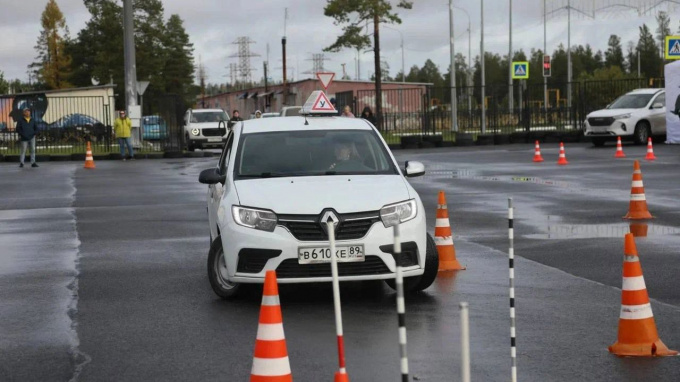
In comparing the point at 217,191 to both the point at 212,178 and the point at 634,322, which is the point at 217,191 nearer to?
the point at 212,178

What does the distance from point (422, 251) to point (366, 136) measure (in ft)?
5.79

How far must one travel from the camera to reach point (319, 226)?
9.16m

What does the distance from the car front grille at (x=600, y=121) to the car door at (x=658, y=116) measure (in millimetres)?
1461

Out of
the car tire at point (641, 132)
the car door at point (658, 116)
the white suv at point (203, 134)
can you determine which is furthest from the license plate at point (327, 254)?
the white suv at point (203, 134)

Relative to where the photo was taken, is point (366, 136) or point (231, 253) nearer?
point (231, 253)

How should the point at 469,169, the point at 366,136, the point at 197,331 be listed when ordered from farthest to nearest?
the point at 469,169, the point at 366,136, the point at 197,331

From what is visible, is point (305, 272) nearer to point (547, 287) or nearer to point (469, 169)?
point (547, 287)

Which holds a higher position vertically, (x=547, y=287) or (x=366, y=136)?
(x=366, y=136)

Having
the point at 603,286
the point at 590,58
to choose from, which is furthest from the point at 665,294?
the point at 590,58

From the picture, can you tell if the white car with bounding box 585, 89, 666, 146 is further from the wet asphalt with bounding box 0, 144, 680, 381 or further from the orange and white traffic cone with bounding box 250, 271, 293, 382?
the orange and white traffic cone with bounding box 250, 271, 293, 382

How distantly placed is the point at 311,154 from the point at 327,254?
167 cm

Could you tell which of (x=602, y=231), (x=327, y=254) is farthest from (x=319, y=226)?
(x=602, y=231)

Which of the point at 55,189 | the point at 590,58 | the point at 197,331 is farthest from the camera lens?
the point at 590,58

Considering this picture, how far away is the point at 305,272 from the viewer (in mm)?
9172
